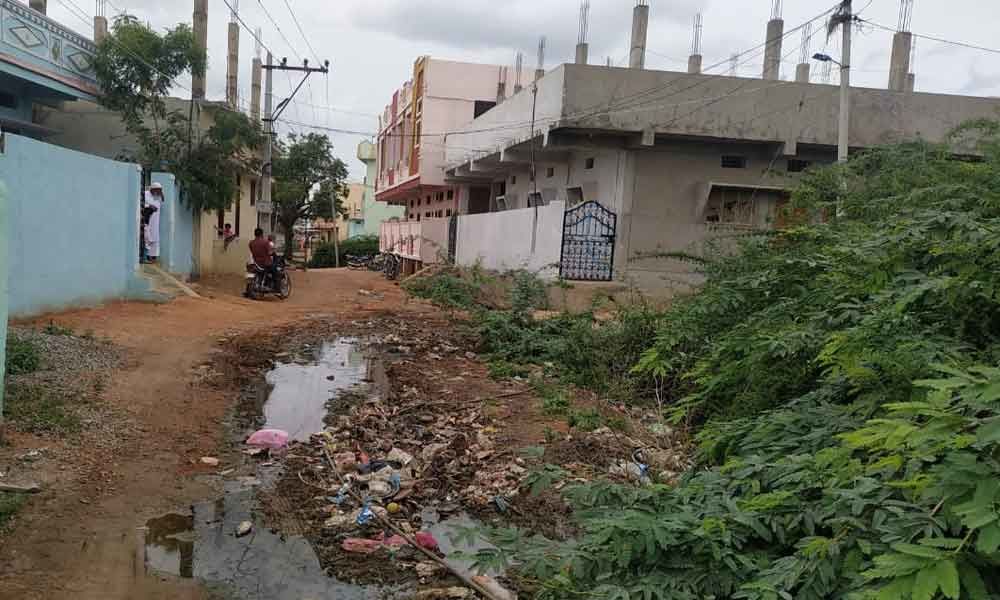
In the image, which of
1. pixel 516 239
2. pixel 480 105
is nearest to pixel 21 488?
pixel 516 239

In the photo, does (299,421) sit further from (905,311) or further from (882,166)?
(882,166)

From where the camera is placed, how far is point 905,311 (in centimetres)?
383

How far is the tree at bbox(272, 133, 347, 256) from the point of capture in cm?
3544

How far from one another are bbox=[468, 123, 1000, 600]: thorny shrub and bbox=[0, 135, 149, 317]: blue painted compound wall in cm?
784

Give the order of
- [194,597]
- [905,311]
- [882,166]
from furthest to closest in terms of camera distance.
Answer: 1. [882,166]
2. [905,311]
3. [194,597]

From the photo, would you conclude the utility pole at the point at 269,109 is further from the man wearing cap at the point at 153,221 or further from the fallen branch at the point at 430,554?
the fallen branch at the point at 430,554

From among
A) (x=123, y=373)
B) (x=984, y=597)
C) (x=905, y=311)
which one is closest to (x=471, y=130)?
(x=123, y=373)

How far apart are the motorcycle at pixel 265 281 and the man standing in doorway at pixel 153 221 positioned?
7.56 feet

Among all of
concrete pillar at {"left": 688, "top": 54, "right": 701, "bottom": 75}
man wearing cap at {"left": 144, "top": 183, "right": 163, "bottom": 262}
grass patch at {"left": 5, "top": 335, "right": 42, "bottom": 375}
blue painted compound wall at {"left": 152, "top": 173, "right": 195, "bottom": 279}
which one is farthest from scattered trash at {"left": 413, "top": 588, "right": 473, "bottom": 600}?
concrete pillar at {"left": 688, "top": 54, "right": 701, "bottom": 75}

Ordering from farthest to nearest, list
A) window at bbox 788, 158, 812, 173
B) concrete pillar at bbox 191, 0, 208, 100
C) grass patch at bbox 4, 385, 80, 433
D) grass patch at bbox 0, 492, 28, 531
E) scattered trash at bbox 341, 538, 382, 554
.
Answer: concrete pillar at bbox 191, 0, 208, 100 < window at bbox 788, 158, 812, 173 < grass patch at bbox 4, 385, 80, 433 < scattered trash at bbox 341, 538, 382, 554 < grass patch at bbox 0, 492, 28, 531

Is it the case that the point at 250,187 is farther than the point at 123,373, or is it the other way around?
the point at 250,187

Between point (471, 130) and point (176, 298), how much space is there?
42.7 ft

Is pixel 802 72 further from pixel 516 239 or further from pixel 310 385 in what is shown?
pixel 310 385

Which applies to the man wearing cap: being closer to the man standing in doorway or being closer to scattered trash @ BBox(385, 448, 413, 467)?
the man standing in doorway
